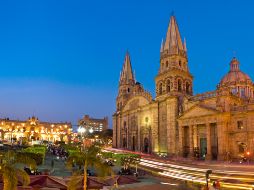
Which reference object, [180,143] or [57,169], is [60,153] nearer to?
[57,169]

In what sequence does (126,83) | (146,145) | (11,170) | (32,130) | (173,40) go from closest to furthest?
1. (11,170)
2. (173,40)
3. (146,145)
4. (126,83)
5. (32,130)

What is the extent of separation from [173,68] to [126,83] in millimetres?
28196

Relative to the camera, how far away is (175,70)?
60594 mm

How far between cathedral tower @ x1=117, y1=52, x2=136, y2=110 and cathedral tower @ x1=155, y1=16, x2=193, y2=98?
21762mm

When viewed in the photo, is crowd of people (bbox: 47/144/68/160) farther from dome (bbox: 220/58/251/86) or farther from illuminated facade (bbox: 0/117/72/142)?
illuminated facade (bbox: 0/117/72/142)

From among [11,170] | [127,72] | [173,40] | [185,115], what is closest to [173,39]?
[173,40]

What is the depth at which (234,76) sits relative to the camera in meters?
66.8

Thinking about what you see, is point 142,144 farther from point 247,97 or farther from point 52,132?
point 52,132

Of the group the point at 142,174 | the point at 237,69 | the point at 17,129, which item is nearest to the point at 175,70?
the point at 237,69

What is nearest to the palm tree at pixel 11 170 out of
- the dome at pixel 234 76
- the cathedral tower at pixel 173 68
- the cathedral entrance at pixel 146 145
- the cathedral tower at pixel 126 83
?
the cathedral tower at pixel 173 68

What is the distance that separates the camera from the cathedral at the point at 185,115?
157 ft

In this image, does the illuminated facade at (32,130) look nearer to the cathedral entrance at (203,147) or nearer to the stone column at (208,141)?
the cathedral entrance at (203,147)

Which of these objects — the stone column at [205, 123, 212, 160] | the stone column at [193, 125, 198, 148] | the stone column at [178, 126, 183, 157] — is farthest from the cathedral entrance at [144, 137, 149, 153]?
the stone column at [205, 123, 212, 160]

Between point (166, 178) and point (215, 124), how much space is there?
2248 cm
